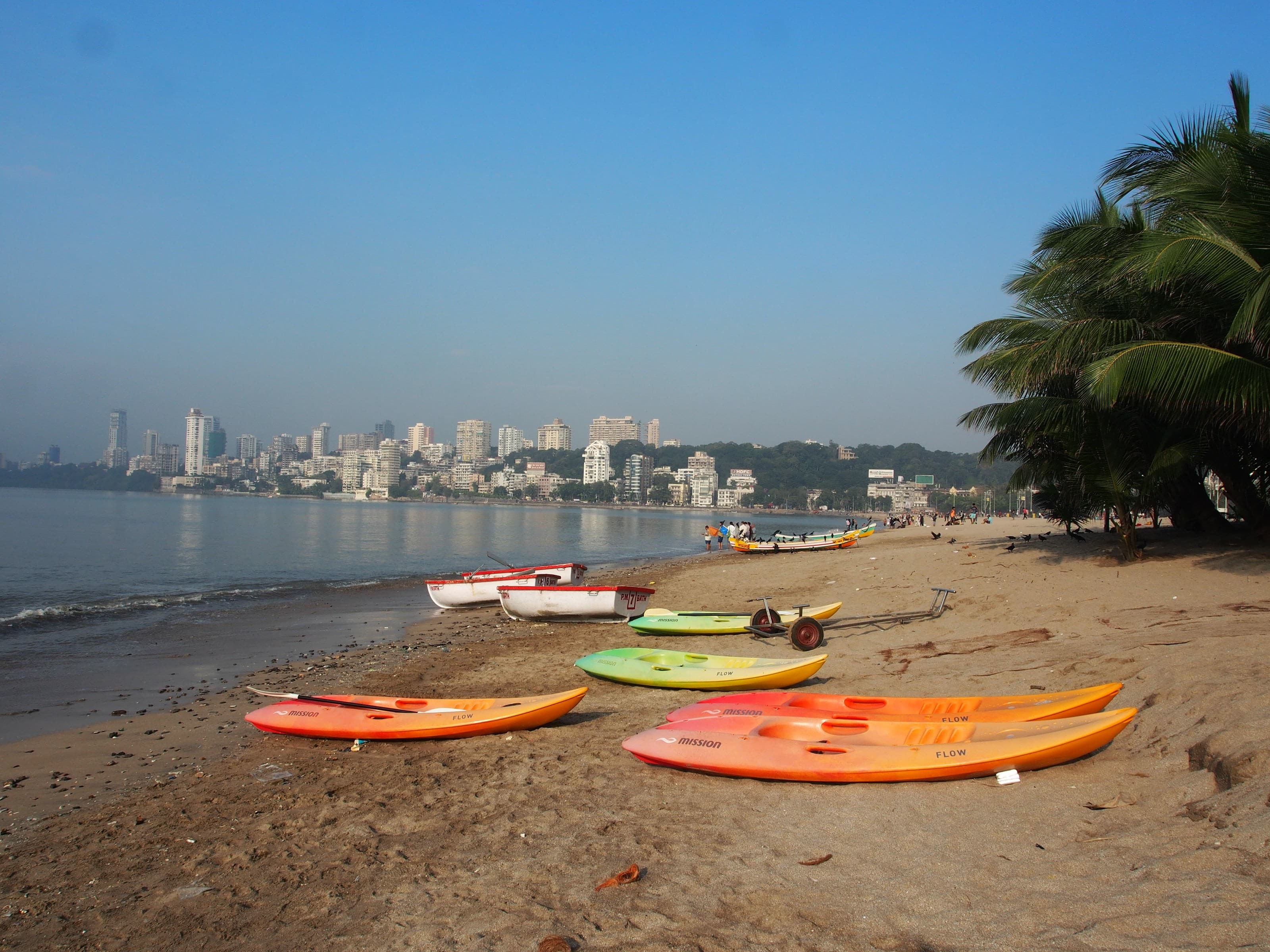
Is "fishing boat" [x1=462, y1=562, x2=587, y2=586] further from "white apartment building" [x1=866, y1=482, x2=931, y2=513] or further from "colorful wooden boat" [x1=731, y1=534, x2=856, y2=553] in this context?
"white apartment building" [x1=866, y1=482, x2=931, y2=513]

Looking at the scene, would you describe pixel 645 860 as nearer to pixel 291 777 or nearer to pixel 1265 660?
pixel 291 777

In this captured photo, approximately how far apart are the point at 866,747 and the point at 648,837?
1893 millimetres

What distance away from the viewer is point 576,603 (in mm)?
16250

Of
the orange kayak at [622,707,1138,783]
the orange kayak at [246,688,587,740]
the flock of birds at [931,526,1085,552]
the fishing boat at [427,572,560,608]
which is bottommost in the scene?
the fishing boat at [427,572,560,608]

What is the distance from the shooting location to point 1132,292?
13539 mm

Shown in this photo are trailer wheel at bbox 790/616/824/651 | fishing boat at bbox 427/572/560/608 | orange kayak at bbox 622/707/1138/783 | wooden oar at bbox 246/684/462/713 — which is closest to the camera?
orange kayak at bbox 622/707/1138/783

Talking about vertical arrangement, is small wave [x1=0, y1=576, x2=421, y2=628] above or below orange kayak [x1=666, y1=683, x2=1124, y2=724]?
below

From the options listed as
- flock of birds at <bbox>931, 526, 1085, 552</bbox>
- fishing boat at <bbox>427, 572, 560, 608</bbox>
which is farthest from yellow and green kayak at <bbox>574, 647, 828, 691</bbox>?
flock of birds at <bbox>931, 526, 1085, 552</bbox>

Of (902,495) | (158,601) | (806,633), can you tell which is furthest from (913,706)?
(902,495)

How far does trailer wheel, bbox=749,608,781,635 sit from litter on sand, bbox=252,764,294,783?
6.81 metres

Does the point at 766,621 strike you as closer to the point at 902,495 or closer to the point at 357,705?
the point at 357,705

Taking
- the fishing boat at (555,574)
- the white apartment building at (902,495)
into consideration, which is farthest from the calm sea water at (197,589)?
the white apartment building at (902,495)

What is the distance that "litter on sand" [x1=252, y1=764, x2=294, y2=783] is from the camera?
A: 6.75 m

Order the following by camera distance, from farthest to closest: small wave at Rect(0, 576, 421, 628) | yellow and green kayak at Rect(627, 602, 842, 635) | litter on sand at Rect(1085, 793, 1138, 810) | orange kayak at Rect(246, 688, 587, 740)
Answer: small wave at Rect(0, 576, 421, 628), yellow and green kayak at Rect(627, 602, 842, 635), orange kayak at Rect(246, 688, 587, 740), litter on sand at Rect(1085, 793, 1138, 810)
